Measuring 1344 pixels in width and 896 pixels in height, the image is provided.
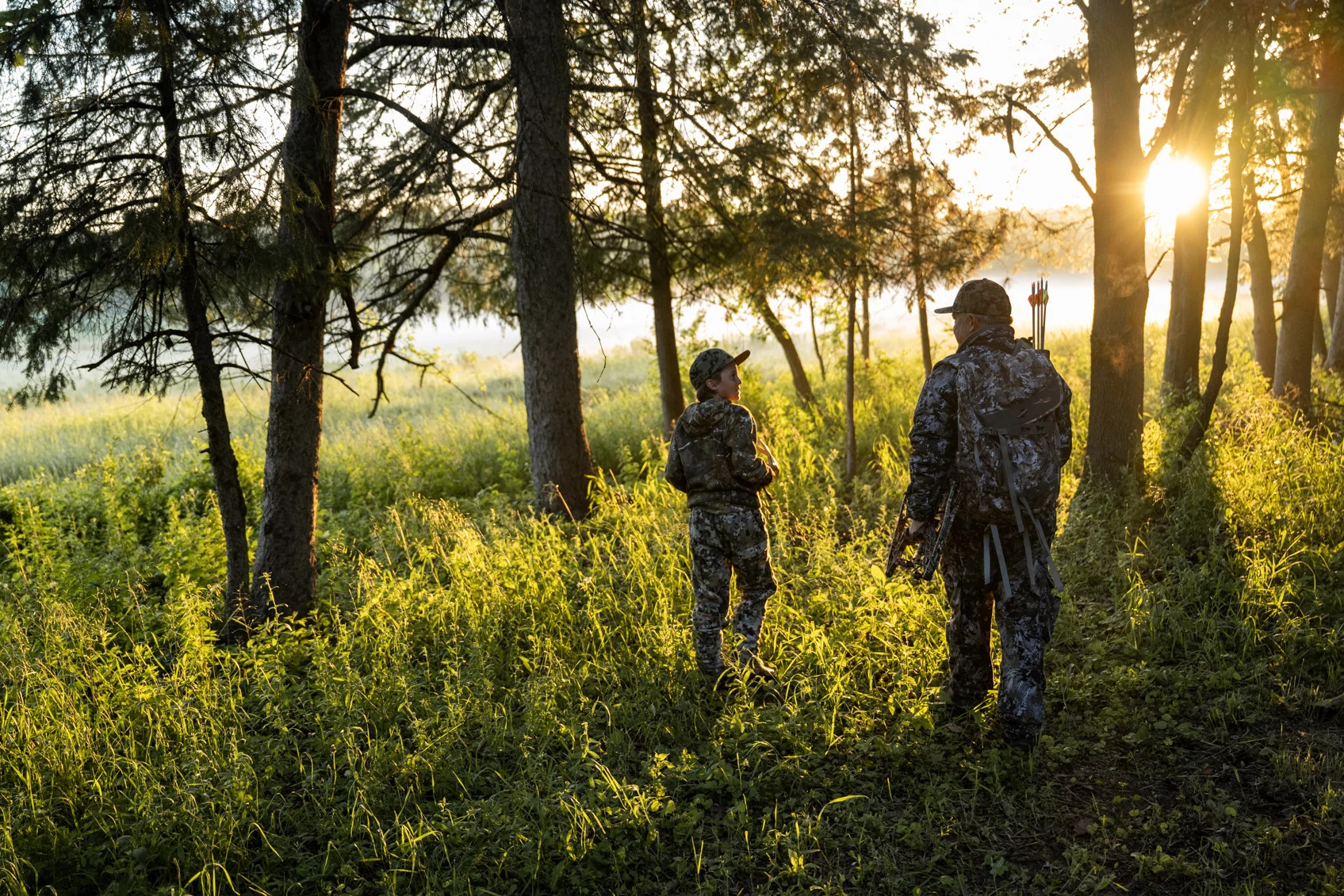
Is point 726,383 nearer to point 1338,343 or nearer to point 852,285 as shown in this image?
point 852,285

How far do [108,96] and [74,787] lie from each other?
430 centimetres

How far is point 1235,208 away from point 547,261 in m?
6.30

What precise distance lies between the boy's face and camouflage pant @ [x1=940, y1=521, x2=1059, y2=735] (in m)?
1.43

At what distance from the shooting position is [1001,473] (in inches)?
153

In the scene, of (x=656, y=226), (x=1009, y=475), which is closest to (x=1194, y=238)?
(x=656, y=226)

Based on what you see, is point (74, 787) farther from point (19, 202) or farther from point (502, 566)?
point (19, 202)

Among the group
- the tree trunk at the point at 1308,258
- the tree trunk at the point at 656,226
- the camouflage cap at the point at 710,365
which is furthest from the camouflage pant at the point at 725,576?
the tree trunk at the point at 1308,258

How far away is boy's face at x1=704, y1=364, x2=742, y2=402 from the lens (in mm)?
4457

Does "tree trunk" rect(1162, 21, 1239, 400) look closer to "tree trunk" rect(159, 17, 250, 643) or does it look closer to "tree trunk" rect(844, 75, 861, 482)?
"tree trunk" rect(844, 75, 861, 482)

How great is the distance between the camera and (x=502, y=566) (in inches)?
237

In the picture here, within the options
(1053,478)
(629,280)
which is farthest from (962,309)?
A: (629,280)

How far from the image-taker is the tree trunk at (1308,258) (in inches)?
375

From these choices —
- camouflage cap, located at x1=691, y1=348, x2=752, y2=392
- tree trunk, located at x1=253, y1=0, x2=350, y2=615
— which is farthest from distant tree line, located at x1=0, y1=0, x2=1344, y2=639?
camouflage cap, located at x1=691, y1=348, x2=752, y2=392

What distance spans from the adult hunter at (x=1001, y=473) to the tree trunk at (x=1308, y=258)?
7.87m
